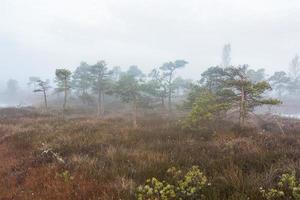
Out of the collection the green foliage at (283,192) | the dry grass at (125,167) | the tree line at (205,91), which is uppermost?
the tree line at (205,91)

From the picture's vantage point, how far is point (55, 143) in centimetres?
996

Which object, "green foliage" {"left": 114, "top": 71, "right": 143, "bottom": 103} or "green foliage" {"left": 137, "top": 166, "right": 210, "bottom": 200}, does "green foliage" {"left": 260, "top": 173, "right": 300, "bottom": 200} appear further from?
"green foliage" {"left": 114, "top": 71, "right": 143, "bottom": 103}

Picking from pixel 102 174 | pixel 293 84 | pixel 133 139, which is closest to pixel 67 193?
pixel 102 174

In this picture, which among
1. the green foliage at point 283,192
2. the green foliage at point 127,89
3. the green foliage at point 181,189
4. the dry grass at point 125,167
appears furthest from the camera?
the green foliage at point 127,89

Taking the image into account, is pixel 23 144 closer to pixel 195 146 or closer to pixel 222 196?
pixel 195 146

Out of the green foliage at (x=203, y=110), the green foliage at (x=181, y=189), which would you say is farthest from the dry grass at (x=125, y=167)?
the green foliage at (x=203, y=110)

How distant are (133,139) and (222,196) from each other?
6.61 meters

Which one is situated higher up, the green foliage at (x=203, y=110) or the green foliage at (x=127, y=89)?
the green foliage at (x=127, y=89)

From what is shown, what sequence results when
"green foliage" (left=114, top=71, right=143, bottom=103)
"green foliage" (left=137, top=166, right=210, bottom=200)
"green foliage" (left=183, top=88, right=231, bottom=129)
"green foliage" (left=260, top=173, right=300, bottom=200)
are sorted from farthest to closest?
1. "green foliage" (left=114, top=71, right=143, bottom=103)
2. "green foliage" (left=183, top=88, right=231, bottom=129)
3. "green foliage" (left=137, top=166, right=210, bottom=200)
4. "green foliage" (left=260, top=173, right=300, bottom=200)

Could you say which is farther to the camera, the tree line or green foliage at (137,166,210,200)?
the tree line

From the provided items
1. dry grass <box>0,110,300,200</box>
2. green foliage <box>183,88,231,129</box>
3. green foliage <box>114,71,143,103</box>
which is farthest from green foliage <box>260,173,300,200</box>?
green foliage <box>114,71,143,103</box>

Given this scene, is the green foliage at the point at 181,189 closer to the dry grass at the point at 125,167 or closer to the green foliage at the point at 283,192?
the dry grass at the point at 125,167

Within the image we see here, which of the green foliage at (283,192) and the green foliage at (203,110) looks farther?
the green foliage at (203,110)

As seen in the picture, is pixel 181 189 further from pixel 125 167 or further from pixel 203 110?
pixel 203 110
